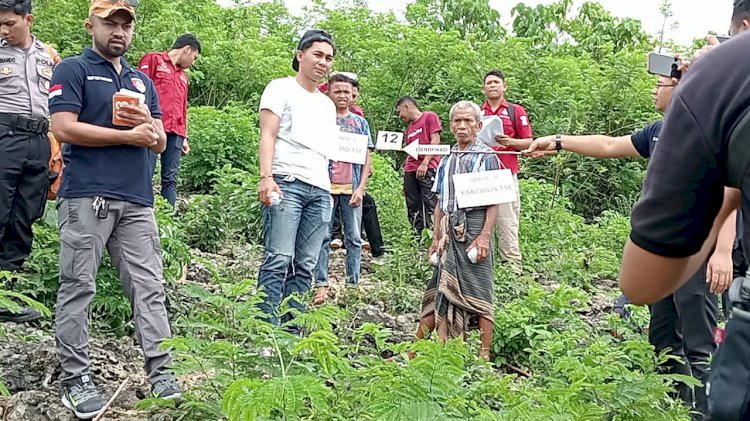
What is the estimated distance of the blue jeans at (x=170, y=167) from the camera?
7.43 m

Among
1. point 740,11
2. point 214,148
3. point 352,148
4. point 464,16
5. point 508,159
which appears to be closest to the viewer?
point 740,11

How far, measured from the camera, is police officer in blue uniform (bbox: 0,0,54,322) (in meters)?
4.68

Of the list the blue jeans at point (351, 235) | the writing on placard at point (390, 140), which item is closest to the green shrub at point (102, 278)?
the blue jeans at point (351, 235)

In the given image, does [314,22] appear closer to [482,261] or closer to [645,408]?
[482,261]

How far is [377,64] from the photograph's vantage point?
13.8 metres

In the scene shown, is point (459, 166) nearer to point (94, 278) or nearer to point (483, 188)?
point (483, 188)

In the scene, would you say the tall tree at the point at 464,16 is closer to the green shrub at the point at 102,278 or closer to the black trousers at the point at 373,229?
the black trousers at the point at 373,229

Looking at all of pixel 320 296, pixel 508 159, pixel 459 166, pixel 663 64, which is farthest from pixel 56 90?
pixel 508 159

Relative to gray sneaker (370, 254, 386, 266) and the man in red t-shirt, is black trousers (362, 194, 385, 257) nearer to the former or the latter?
gray sneaker (370, 254, 386, 266)

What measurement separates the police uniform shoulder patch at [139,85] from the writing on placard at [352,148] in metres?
2.91

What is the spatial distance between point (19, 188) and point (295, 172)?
1664 millimetres

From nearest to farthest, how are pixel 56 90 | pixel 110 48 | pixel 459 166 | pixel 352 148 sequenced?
pixel 56 90
pixel 110 48
pixel 459 166
pixel 352 148

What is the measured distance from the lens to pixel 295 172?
15.8ft

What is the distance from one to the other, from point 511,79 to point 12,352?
10405 millimetres
